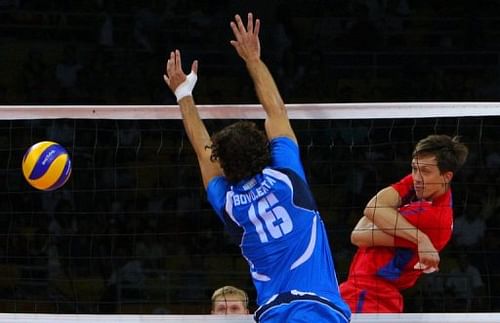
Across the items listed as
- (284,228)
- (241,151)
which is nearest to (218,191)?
(241,151)

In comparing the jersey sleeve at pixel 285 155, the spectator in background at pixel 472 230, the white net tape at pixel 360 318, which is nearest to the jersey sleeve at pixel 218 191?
the jersey sleeve at pixel 285 155

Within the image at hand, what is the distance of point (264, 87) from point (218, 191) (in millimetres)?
602

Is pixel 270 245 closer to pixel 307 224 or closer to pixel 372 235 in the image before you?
pixel 307 224

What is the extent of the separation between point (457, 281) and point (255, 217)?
4.88 metres

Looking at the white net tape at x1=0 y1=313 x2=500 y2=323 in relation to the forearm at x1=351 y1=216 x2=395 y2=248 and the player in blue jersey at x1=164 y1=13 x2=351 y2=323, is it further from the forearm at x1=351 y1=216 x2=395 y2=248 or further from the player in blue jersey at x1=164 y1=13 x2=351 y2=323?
the player in blue jersey at x1=164 y1=13 x2=351 y2=323

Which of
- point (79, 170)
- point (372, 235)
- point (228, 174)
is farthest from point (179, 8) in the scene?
point (228, 174)

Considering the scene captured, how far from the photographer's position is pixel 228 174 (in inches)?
192

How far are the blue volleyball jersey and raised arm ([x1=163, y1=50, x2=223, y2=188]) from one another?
31cm

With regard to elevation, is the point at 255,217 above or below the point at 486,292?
above

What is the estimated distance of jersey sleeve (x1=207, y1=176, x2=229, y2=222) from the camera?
500cm

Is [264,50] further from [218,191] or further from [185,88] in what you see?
[218,191]

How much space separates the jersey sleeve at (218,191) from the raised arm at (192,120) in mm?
72

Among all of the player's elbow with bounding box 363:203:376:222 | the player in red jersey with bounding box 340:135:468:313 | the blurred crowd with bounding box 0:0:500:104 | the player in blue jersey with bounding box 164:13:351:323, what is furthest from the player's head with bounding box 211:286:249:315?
the blurred crowd with bounding box 0:0:500:104

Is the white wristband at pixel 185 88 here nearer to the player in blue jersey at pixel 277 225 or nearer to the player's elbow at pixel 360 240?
the player in blue jersey at pixel 277 225
